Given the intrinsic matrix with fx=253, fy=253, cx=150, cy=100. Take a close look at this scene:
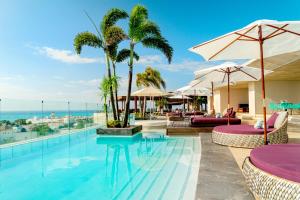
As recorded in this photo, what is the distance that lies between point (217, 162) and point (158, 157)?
8.74ft

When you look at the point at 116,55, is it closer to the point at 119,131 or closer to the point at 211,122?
the point at 119,131

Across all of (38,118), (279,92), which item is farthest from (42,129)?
(279,92)

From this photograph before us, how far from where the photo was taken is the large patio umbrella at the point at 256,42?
5098mm

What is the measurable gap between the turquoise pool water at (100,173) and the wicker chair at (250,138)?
2.91ft

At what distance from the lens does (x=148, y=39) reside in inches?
512

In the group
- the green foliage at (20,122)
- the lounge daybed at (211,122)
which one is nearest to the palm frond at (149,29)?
the lounge daybed at (211,122)

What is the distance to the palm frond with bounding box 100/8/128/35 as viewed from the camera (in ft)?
42.5

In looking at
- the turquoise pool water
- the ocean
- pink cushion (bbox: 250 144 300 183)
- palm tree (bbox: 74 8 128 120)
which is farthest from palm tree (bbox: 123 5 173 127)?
pink cushion (bbox: 250 144 300 183)

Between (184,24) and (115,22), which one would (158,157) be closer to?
(115,22)

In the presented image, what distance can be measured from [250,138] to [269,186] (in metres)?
4.16

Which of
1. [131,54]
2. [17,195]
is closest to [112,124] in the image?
[131,54]

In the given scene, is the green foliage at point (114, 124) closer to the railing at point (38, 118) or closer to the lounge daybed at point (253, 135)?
the railing at point (38, 118)

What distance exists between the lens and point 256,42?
6461 mm

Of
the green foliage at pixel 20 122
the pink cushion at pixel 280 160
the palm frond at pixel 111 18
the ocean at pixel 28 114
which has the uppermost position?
the palm frond at pixel 111 18
